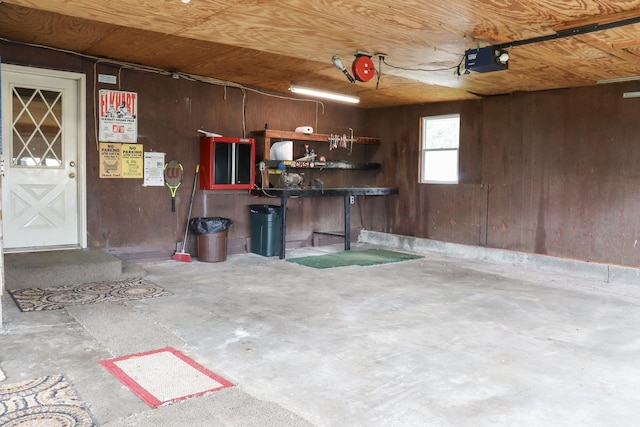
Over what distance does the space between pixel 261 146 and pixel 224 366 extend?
4.98 metres

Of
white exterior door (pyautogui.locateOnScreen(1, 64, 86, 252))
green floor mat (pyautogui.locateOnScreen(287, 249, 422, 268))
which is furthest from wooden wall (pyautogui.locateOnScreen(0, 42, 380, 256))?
green floor mat (pyautogui.locateOnScreen(287, 249, 422, 268))

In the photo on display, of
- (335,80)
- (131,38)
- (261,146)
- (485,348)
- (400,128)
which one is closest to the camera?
(485,348)

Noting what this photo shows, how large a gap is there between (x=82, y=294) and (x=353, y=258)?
3.80 m

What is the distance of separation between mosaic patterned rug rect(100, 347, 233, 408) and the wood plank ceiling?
8.22ft

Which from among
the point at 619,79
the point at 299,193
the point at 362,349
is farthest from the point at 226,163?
→ the point at 619,79

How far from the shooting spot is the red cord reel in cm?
511

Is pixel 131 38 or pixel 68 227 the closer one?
pixel 131 38

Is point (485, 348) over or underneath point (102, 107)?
underneath

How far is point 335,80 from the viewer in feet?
22.2

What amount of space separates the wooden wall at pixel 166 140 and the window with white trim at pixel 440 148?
6.49 ft

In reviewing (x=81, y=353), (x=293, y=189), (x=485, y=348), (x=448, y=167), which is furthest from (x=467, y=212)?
(x=81, y=353)

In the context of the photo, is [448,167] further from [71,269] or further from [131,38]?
[71,269]

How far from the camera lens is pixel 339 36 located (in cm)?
451

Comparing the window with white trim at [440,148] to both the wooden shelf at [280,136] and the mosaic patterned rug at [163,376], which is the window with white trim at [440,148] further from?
the mosaic patterned rug at [163,376]
